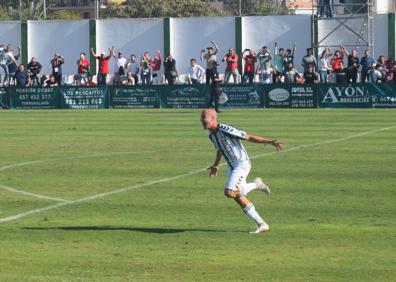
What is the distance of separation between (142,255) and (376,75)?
127 ft

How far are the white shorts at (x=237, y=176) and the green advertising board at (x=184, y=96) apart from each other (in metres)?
34.5

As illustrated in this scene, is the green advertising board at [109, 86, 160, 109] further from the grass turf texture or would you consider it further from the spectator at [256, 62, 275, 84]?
the grass turf texture

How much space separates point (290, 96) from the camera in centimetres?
4800

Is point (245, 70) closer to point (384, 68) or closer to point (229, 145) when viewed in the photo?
point (384, 68)

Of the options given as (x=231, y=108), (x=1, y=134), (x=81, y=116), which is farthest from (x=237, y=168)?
(x=231, y=108)

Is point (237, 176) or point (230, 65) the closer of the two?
point (237, 176)

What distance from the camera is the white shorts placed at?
578 inches

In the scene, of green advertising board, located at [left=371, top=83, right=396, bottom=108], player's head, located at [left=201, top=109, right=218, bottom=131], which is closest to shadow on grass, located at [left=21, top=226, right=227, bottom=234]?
player's head, located at [left=201, top=109, right=218, bottom=131]

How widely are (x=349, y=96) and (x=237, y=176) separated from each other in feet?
108

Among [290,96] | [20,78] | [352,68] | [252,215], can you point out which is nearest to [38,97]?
[20,78]

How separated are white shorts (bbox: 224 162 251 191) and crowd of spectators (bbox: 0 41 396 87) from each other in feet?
111

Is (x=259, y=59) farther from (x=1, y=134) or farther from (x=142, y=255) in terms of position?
(x=142, y=255)

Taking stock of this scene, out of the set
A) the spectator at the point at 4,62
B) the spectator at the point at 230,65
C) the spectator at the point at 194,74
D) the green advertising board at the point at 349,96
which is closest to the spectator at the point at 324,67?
the spectator at the point at 230,65

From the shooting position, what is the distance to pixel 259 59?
2153 inches
